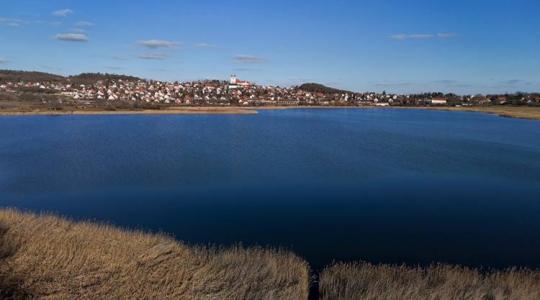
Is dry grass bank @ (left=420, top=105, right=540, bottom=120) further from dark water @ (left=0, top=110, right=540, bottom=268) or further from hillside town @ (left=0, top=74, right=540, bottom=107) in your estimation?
dark water @ (left=0, top=110, right=540, bottom=268)

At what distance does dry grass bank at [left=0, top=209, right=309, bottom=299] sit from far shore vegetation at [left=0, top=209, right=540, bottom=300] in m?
0.01

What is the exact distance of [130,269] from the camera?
6.48 meters

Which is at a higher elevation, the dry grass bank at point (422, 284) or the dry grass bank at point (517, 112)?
the dry grass bank at point (517, 112)

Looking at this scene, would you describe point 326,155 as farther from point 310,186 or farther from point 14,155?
point 14,155

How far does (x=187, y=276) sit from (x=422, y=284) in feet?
10.2

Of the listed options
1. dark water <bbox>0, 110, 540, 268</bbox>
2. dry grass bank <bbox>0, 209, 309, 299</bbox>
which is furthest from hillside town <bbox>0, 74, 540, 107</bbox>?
dry grass bank <bbox>0, 209, 309, 299</bbox>

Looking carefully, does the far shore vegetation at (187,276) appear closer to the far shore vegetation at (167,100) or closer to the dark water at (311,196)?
the dark water at (311,196)

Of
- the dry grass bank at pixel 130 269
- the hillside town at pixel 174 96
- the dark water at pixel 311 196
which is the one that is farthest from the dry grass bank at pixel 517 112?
the dry grass bank at pixel 130 269

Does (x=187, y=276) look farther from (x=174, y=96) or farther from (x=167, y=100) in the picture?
(x=174, y=96)

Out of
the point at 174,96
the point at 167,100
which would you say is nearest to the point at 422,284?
the point at 167,100

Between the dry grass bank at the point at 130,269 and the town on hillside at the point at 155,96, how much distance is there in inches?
2504

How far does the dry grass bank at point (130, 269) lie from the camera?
5727mm

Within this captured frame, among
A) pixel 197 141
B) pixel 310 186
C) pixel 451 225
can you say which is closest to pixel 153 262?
pixel 451 225

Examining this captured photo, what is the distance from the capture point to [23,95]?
274 feet
